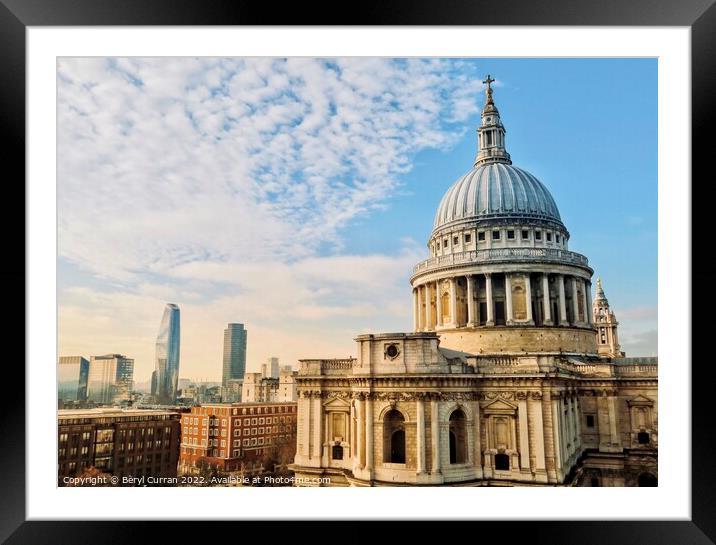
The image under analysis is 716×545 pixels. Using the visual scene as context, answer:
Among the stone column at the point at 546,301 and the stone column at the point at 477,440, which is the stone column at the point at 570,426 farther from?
the stone column at the point at 546,301

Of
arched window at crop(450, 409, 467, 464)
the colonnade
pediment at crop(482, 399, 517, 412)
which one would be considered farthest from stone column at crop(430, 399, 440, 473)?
the colonnade

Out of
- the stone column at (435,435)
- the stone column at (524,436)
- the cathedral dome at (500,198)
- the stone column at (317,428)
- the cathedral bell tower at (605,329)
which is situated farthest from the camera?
the cathedral dome at (500,198)

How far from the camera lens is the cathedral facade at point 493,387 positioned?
21312 millimetres

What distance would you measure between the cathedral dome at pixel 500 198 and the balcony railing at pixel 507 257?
228 centimetres

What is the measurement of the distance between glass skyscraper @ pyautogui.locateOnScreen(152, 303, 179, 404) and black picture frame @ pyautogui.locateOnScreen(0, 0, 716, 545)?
18.6 feet

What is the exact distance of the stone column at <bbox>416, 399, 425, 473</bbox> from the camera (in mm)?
20856

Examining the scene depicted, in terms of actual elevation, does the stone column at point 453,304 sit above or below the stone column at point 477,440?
above

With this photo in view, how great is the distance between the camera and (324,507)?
13898mm

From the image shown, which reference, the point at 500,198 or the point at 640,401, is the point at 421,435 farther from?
the point at 500,198

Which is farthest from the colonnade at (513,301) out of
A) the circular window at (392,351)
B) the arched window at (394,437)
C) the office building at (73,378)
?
the office building at (73,378)

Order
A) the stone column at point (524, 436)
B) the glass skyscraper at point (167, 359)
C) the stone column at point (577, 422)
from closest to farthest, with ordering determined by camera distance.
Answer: the glass skyscraper at point (167, 359) < the stone column at point (524, 436) < the stone column at point (577, 422)
